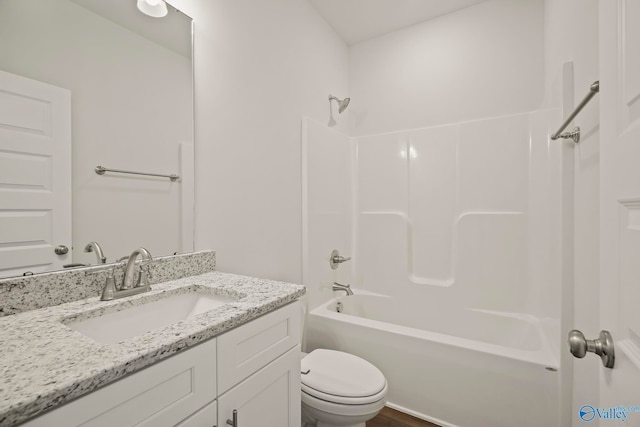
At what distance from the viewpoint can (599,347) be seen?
0.59 metres

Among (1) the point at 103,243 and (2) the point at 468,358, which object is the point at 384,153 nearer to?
(2) the point at 468,358

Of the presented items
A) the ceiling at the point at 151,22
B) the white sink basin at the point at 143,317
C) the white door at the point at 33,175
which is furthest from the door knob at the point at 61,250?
the ceiling at the point at 151,22

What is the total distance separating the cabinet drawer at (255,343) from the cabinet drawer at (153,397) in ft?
0.12

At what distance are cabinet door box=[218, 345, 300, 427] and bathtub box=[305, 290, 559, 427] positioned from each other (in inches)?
29.9

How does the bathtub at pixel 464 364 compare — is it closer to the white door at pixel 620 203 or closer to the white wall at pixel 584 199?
the white wall at pixel 584 199

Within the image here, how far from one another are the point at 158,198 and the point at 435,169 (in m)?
2.00

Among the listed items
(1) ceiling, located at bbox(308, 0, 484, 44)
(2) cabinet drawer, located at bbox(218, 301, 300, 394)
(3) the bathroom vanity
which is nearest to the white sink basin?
(3) the bathroom vanity

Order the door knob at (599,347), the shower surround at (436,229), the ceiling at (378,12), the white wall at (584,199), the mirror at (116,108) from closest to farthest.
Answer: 1. the door knob at (599,347)
2. the mirror at (116,108)
3. the white wall at (584,199)
4. the shower surround at (436,229)
5. the ceiling at (378,12)

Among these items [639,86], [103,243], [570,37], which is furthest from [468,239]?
[103,243]

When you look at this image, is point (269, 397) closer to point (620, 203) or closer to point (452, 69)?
point (620, 203)

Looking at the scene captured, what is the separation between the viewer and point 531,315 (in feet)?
6.26

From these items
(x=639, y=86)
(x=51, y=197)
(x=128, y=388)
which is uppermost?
(x=639, y=86)

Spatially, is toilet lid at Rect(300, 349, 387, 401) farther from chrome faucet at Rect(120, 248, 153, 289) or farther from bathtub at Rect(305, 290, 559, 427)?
chrome faucet at Rect(120, 248, 153, 289)

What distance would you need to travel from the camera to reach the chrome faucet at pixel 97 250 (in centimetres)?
99
